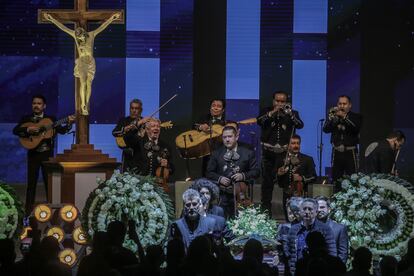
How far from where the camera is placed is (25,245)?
33.8ft

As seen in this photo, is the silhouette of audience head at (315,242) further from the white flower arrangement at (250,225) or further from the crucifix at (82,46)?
the crucifix at (82,46)

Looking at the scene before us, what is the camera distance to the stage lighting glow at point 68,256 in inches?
404

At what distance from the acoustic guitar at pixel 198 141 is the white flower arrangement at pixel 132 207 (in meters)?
3.33

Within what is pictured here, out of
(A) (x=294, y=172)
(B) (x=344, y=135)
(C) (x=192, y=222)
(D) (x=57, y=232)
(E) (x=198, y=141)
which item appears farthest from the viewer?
(E) (x=198, y=141)

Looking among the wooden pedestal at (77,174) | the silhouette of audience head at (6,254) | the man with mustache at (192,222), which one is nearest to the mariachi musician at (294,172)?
the wooden pedestal at (77,174)

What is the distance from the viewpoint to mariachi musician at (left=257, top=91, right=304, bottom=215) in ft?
44.0

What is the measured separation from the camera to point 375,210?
10078 mm

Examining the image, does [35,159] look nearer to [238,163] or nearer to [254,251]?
[238,163]

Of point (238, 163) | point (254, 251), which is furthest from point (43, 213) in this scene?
point (254, 251)

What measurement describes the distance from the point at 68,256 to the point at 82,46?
386 cm

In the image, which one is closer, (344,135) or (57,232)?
(57,232)

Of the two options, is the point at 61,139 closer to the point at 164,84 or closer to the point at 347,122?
the point at 164,84

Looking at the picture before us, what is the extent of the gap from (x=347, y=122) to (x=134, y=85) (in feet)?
14.3

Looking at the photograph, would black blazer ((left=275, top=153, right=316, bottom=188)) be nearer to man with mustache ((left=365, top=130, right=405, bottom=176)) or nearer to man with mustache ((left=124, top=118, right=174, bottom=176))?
man with mustache ((left=365, top=130, right=405, bottom=176))
